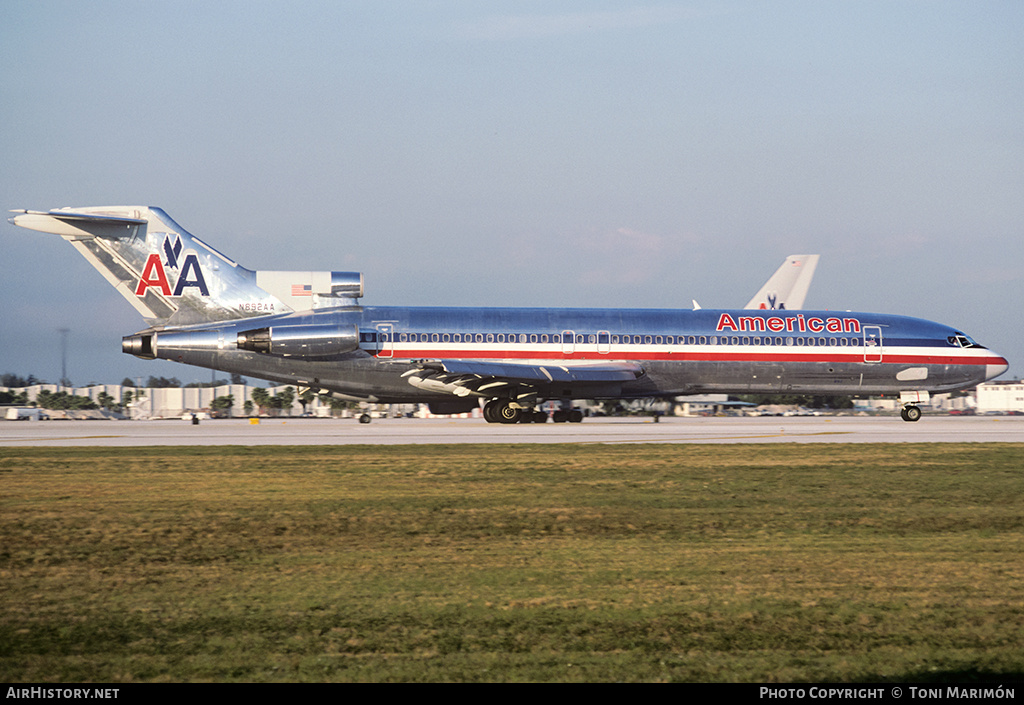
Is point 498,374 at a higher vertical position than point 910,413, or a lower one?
higher

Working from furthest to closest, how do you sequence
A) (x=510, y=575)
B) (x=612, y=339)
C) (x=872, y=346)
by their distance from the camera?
(x=872, y=346) → (x=612, y=339) → (x=510, y=575)

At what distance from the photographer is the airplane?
36.3 metres

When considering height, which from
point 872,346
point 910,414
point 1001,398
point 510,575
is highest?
point 872,346

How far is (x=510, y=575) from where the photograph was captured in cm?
978

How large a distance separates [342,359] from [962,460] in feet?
74.6

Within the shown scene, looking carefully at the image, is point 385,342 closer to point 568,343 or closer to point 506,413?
point 506,413

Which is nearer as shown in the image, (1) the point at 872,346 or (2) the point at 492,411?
(2) the point at 492,411

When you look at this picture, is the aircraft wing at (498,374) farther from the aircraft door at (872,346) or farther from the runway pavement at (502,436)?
the aircraft door at (872,346)

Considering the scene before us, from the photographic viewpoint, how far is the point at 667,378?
38.3 m

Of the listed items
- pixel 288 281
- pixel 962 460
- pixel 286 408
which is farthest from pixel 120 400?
pixel 962 460

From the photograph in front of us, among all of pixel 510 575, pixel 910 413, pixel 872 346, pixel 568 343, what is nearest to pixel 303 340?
pixel 568 343

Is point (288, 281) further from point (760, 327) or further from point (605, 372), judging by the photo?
point (760, 327)

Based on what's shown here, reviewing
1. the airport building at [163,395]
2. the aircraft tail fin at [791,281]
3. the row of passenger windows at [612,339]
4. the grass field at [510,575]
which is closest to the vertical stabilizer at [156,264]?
the row of passenger windows at [612,339]

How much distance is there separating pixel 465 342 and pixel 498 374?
86.9 inches
